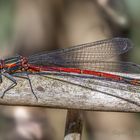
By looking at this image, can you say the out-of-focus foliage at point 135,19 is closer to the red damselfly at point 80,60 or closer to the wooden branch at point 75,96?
the red damselfly at point 80,60

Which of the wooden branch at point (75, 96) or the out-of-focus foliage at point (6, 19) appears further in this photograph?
the out-of-focus foliage at point (6, 19)

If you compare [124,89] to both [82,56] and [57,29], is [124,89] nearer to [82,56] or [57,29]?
[82,56]

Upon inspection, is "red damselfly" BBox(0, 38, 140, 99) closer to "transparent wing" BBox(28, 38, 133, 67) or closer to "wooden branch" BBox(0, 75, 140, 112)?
"transparent wing" BBox(28, 38, 133, 67)

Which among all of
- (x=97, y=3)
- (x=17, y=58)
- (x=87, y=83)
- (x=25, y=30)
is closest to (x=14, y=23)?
(x=25, y=30)

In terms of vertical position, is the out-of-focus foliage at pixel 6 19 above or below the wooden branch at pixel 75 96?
above

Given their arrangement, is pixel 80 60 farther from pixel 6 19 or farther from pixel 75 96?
pixel 6 19

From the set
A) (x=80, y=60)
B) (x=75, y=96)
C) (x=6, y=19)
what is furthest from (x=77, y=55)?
(x=6, y=19)

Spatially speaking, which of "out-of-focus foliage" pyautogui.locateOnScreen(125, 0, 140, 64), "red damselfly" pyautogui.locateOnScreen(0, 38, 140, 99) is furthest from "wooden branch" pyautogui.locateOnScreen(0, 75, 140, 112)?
"out-of-focus foliage" pyautogui.locateOnScreen(125, 0, 140, 64)

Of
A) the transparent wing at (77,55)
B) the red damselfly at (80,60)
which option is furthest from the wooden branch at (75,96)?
the transparent wing at (77,55)
